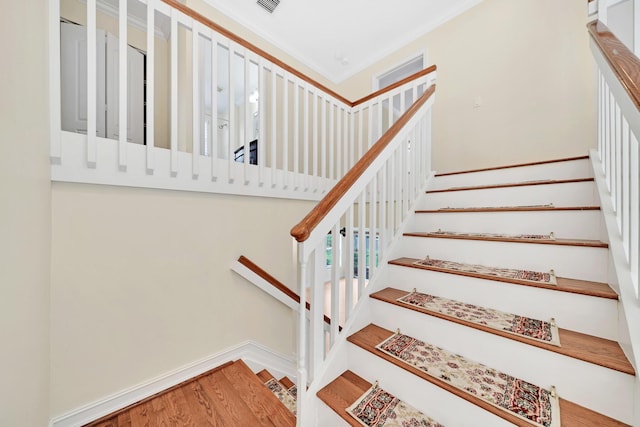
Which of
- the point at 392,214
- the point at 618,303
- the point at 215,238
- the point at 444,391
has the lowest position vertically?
the point at 444,391

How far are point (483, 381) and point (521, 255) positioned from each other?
2.21ft

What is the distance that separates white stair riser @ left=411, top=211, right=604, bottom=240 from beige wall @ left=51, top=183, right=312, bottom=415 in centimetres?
142

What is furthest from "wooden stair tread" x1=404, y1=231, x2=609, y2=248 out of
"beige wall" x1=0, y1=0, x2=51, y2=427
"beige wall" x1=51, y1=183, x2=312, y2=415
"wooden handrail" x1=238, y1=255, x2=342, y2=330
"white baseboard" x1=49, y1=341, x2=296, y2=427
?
"beige wall" x1=0, y1=0, x2=51, y2=427

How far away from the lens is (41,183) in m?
1.02

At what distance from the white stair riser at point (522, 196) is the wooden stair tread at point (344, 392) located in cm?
138

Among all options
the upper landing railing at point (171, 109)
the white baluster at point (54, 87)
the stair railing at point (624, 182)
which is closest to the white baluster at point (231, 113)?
the upper landing railing at point (171, 109)

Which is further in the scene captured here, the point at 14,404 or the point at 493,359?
the point at 493,359

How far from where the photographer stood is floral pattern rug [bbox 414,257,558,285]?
1092mm

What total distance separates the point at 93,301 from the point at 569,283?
Result: 2.29 m

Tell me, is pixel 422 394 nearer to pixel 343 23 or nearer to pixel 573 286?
pixel 573 286

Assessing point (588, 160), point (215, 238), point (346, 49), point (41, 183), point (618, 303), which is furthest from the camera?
point (346, 49)

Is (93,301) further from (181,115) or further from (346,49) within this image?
(346,49)

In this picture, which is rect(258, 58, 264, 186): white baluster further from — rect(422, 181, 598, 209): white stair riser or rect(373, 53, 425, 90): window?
rect(373, 53, 425, 90): window

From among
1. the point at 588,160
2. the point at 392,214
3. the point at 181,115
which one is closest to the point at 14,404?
the point at 392,214
